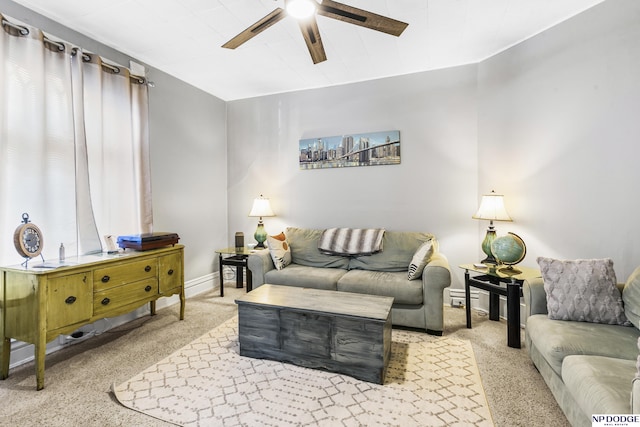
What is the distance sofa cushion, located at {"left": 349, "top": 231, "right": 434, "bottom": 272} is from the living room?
29cm

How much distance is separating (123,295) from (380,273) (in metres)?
2.37

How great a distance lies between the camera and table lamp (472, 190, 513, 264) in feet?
9.59

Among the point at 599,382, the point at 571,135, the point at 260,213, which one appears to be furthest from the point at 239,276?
the point at 571,135

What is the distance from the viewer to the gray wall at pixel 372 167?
3439mm

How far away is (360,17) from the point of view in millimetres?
1770

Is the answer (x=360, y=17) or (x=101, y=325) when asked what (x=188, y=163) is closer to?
(x=101, y=325)

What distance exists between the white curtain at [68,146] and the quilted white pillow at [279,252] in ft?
4.38

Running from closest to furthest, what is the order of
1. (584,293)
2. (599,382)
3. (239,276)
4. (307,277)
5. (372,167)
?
(599,382) → (584,293) → (307,277) → (372,167) → (239,276)

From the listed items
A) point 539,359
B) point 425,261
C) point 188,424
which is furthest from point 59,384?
point 539,359

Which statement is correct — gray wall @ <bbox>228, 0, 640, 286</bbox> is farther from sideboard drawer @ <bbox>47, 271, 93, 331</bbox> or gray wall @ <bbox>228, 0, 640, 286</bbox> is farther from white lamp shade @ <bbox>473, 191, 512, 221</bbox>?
sideboard drawer @ <bbox>47, 271, 93, 331</bbox>

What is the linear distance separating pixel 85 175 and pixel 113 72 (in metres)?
1.07

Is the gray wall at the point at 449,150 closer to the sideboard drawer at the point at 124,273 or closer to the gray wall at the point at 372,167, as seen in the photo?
the gray wall at the point at 372,167

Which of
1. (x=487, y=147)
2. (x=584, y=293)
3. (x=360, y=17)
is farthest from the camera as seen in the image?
(x=487, y=147)

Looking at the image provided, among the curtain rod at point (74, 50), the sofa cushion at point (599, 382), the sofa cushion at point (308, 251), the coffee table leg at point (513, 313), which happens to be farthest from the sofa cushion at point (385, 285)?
the curtain rod at point (74, 50)
